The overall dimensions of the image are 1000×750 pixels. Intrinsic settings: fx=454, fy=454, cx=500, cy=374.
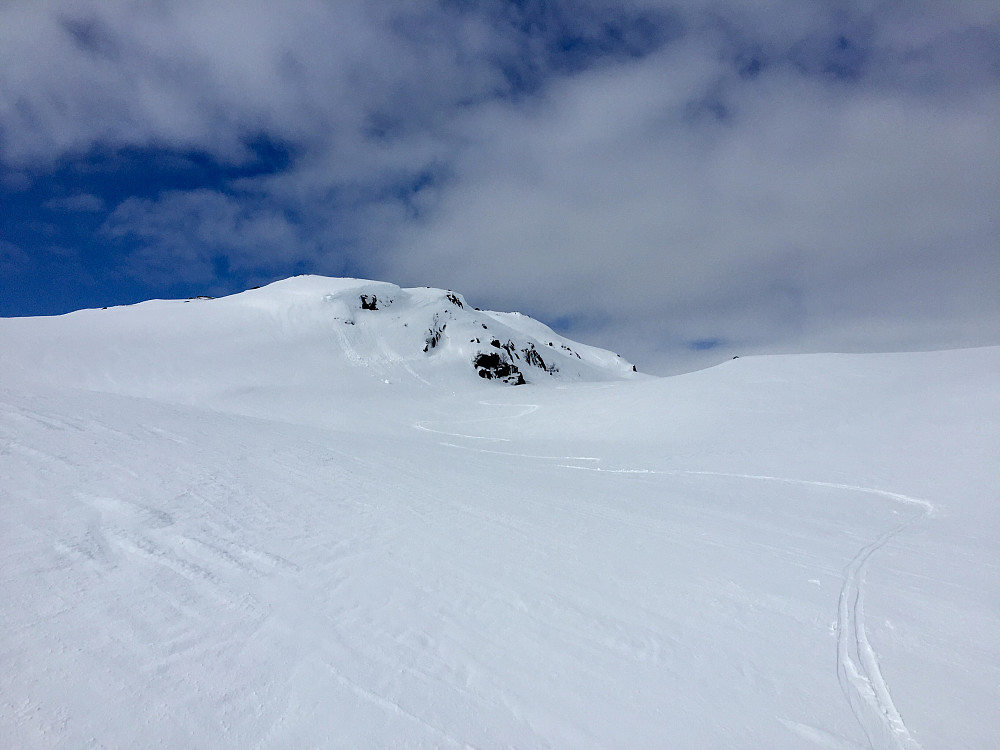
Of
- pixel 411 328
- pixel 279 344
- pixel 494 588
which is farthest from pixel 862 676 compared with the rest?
pixel 411 328

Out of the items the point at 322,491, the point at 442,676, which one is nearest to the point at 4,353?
the point at 322,491

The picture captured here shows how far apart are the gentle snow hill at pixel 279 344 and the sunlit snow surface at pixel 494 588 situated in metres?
15.1

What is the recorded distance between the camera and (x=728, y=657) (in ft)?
Answer: 13.3

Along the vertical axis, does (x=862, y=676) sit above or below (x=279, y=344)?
below

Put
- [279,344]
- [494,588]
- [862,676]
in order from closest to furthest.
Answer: [862,676], [494,588], [279,344]

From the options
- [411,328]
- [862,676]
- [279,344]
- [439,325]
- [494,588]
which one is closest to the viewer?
[862,676]

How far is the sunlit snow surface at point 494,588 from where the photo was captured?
3137 mm

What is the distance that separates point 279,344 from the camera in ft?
126

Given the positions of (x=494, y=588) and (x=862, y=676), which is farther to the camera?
(x=494, y=588)

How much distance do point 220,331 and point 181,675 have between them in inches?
1610

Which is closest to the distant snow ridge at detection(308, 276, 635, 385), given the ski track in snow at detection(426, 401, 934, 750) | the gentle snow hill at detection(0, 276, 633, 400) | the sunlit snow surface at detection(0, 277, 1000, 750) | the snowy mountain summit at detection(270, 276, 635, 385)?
the snowy mountain summit at detection(270, 276, 635, 385)

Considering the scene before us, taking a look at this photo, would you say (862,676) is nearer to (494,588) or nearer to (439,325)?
(494,588)

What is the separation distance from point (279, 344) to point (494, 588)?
126ft

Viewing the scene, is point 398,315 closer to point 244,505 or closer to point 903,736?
point 244,505
